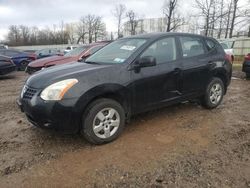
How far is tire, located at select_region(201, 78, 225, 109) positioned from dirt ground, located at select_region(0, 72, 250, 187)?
0.50m

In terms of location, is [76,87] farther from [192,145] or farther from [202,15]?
[202,15]

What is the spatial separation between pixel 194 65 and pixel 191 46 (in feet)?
1.42

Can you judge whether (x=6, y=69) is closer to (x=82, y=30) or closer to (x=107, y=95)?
(x=107, y=95)

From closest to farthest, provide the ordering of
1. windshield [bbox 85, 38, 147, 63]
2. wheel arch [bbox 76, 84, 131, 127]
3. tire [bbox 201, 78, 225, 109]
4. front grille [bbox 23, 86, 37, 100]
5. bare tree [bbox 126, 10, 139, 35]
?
wheel arch [bbox 76, 84, 131, 127] < front grille [bbox 23, 86, 37, 100] < windshield [bbox 85, 38, 147, 63] < tire [bbox 201, 78, 225, 109] < bare tree [bbox 126, 10, 139, 35]

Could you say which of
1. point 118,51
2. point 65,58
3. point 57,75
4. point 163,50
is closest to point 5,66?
point 65,58

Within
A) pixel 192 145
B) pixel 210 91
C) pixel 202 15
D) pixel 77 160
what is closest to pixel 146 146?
pixel 192 145

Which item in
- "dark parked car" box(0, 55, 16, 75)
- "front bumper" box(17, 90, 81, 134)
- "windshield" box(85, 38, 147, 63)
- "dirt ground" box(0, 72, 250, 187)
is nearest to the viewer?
"dirt ground" box(0, 72, 250, 187)

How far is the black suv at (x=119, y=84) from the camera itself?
3631mm

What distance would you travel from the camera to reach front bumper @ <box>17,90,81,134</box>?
3551 mm

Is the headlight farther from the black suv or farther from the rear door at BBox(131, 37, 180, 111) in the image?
the rear door at BBox(131, 37, 180, 111)

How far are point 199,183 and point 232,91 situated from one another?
18.7 ft

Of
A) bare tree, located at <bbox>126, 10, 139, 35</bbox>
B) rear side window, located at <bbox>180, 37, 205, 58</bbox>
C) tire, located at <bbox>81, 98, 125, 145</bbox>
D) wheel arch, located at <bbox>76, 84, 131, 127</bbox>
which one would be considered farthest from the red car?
bare tree, located at <bbox>126, 10, 139, 35</bbox>

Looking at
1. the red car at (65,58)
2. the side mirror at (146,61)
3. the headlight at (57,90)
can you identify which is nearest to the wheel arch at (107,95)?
the headlight at (57,90)

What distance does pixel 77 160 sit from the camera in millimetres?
3510
